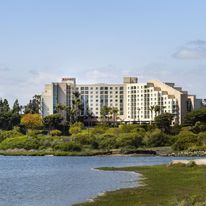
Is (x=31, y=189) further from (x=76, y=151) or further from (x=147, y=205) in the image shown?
(x=76, y=151)

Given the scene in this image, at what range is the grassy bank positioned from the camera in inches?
1768

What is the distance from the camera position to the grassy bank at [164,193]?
147ft

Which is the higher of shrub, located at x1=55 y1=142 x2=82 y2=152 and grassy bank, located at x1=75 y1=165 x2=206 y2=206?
shrub, located at x1=55 y1=142 x2=82 y2=152

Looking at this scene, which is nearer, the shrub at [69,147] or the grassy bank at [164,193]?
the grassy bank at [164,193]

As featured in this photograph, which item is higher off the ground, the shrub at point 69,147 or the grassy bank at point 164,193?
the shrub at point 69,147

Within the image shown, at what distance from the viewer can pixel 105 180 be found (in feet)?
250

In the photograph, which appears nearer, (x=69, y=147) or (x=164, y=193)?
(x=164, y=193)

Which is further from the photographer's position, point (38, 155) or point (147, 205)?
point (38, 155)

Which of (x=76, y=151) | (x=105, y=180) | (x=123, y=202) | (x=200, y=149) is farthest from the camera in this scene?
(x=76, y=151)

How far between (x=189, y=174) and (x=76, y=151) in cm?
11938

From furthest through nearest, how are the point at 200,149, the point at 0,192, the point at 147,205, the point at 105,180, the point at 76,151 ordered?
1. the point at 76,151
2. the point at 200,149
3. the point at 105,180
4. the point at 0,192
5. the point at 147,205

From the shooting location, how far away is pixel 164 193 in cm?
5522

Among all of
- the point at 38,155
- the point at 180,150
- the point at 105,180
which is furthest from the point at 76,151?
the point at 105,180

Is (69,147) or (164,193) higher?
(69,147)
